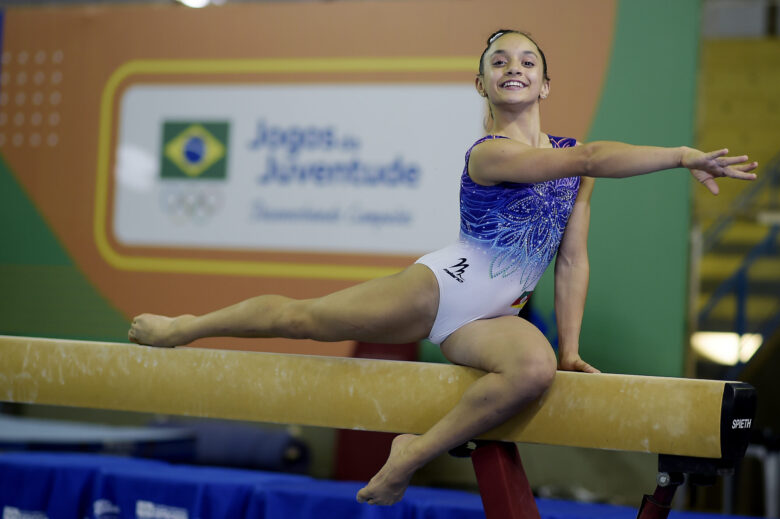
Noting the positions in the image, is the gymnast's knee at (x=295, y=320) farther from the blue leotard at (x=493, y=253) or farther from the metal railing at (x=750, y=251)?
the metal railing at (x=750, y=251)

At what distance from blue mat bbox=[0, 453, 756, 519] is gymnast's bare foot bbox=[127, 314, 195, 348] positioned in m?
1.18

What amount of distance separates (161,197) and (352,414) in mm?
3203

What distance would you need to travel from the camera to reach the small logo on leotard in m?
2.36

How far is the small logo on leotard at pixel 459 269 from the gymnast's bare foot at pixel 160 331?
831 millimetres

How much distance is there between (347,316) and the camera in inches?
93.6

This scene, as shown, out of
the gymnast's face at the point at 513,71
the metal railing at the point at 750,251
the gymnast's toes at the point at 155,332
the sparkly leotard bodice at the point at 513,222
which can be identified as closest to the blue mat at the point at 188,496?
the gymnast's toes at the point at 155,332

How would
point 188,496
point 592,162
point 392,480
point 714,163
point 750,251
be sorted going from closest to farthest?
point 714,163 → point 592,162 → point 392,480 → point 188,496 → point 750,251

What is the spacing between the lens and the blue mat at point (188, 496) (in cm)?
342

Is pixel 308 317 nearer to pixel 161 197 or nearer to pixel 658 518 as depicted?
pixel 658 518

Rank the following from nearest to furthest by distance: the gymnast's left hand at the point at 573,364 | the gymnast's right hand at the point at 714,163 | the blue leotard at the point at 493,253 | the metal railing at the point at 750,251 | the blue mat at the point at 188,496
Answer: the gymnast's right hand at the point at 714,163, the blue leotard at the point at 493,253, the gymnast's left hand at the point at 573,364, the blue mat at the point at 188,496, the metal railing at the point at 750,251

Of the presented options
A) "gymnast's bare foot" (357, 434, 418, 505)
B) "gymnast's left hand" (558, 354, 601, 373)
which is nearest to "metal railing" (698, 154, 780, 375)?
"gymnast's left hand" (558, 354, 601, 373)

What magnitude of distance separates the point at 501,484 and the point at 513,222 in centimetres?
73

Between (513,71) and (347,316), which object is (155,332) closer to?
(347,316)

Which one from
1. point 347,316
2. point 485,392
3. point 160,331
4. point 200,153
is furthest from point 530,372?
point 200,153
